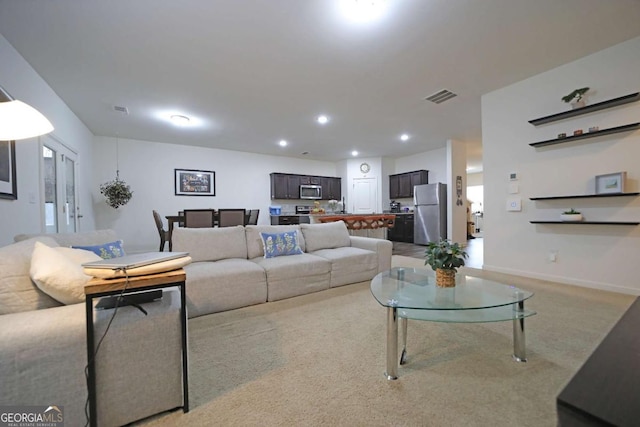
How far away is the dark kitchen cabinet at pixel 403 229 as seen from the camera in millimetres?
7368

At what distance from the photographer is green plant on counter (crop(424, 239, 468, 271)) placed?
1.78 meters

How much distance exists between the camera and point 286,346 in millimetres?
1792

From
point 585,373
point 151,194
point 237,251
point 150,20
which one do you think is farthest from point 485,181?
point 151,194

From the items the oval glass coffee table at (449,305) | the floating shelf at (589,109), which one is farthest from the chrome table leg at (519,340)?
the floating shelf at (589,109)

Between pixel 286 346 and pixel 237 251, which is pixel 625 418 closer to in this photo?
pixel 286 346

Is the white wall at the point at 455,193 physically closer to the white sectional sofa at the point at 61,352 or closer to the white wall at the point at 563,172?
the white wall at the point at 563,172

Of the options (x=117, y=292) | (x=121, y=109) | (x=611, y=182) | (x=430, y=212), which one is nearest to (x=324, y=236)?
(x=117, y=292)

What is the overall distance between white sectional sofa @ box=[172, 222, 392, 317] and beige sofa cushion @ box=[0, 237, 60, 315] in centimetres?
105

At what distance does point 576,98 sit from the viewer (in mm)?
3002

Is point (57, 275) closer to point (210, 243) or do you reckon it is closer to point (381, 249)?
point (210, 243)

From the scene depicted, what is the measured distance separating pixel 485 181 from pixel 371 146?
11.3 feet

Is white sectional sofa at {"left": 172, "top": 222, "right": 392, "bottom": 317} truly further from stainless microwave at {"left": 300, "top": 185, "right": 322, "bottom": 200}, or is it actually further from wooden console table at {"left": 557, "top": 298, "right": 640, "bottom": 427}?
stainless microwave at {"left": 300, "top": 185, "right": 322, "bottom": 200}

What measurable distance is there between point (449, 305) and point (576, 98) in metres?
3.34

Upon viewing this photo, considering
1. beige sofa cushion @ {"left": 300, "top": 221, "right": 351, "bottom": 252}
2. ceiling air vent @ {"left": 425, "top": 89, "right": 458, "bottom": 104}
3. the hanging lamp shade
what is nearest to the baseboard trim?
beige sofa cushion @ {"left": 300, "top": 221, "right": 351, "bottom": 252}
